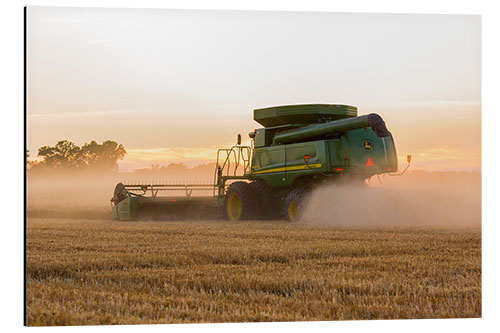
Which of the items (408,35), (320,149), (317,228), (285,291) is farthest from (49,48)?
(320,149)

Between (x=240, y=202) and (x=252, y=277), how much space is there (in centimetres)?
976

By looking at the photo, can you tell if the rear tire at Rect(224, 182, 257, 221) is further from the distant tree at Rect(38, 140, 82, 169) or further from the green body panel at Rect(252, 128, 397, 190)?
the distant tree at Rect(38, 140, 82, 169)

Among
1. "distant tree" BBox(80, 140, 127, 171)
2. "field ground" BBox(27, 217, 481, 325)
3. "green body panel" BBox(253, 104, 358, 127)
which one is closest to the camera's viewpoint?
"field ground" BBox(27, 217, 481, 325)

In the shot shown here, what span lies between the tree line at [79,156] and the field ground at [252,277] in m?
1.29

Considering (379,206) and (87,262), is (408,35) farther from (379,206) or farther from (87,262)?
(379,206)

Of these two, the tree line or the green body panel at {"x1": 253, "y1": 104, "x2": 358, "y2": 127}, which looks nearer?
the tree line

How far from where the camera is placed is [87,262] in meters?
8.98

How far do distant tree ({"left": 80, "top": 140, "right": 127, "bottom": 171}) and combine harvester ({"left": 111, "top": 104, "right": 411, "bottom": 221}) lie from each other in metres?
3.90

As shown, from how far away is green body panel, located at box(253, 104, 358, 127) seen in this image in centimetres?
1541

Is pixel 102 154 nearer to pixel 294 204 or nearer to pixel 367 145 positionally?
pixel 294 204

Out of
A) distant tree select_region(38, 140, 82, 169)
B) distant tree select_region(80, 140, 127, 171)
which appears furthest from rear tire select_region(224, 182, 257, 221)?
distant tree select_region(38, 140, 82, 169)

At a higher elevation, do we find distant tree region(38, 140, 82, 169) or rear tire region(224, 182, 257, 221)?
distant tree region(38, 140, 82, 169)

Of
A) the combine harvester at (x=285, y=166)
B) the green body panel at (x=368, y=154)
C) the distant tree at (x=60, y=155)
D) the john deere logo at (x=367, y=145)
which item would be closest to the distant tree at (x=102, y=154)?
the distant tree at (x=60, y=155)

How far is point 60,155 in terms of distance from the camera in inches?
403
